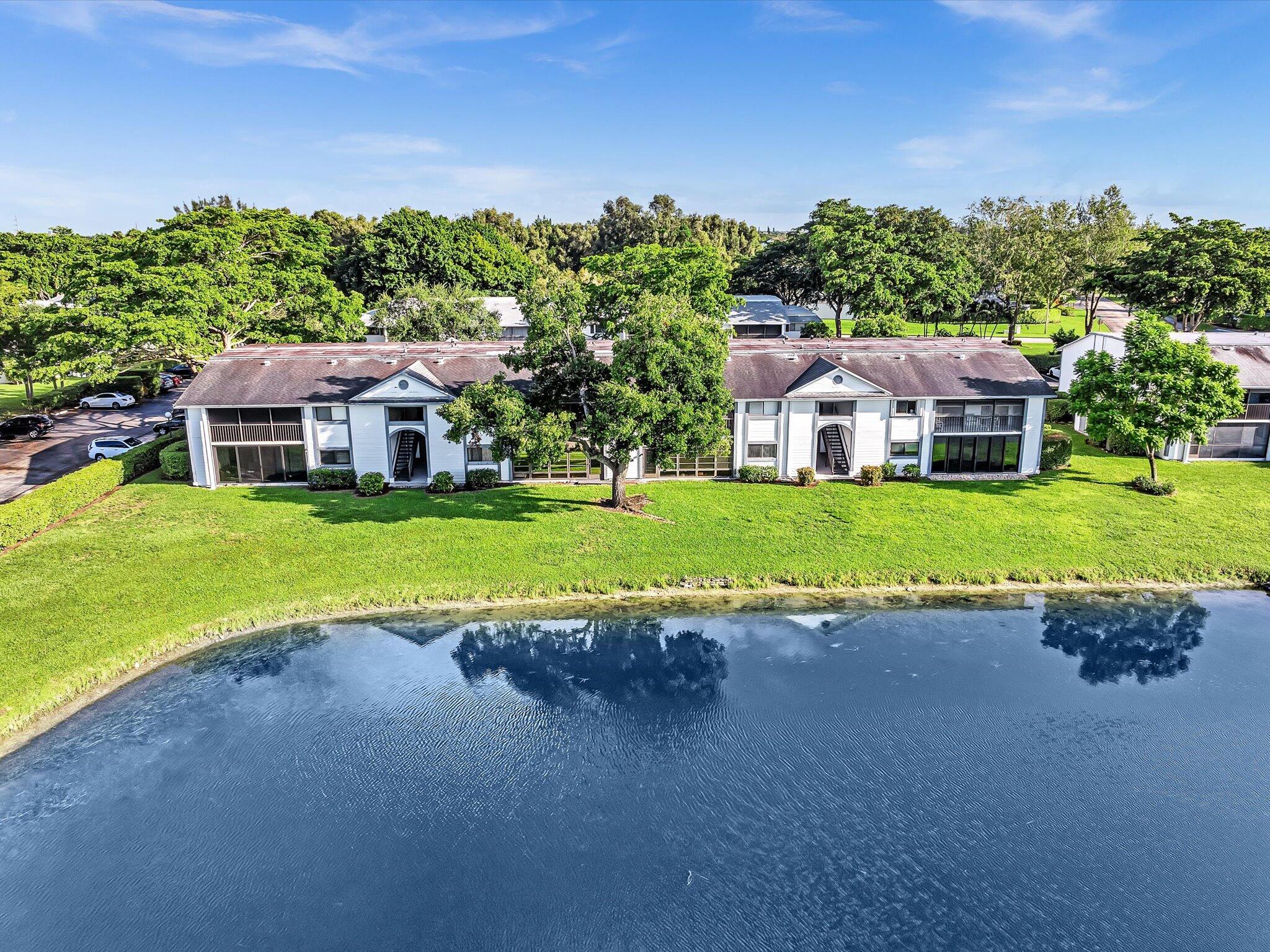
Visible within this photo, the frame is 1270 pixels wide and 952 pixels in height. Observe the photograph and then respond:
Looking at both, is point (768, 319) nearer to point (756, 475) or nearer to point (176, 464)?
point (756, 475)

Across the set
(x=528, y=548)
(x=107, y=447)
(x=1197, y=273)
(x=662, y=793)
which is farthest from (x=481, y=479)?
(x=1197, y=273)

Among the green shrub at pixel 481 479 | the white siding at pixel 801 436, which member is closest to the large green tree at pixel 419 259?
the green shrub at pixel 481 479

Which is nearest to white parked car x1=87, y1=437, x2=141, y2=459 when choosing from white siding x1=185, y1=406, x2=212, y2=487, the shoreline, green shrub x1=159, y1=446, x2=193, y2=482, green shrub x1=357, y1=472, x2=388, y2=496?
green shrub x1=159, y1=446, x2=193, y2=482

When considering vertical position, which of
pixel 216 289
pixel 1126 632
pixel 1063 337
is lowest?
pixel 1126 632

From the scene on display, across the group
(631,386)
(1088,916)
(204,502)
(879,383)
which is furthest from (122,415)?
(1088,916)

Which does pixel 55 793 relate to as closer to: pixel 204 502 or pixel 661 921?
pixel 661 921

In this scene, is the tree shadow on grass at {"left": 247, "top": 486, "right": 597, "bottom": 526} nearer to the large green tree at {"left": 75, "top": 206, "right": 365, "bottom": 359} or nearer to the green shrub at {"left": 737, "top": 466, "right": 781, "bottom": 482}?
the green shrub at {"left": 737, "top": 466, "right": 781, "bottom": 482}
